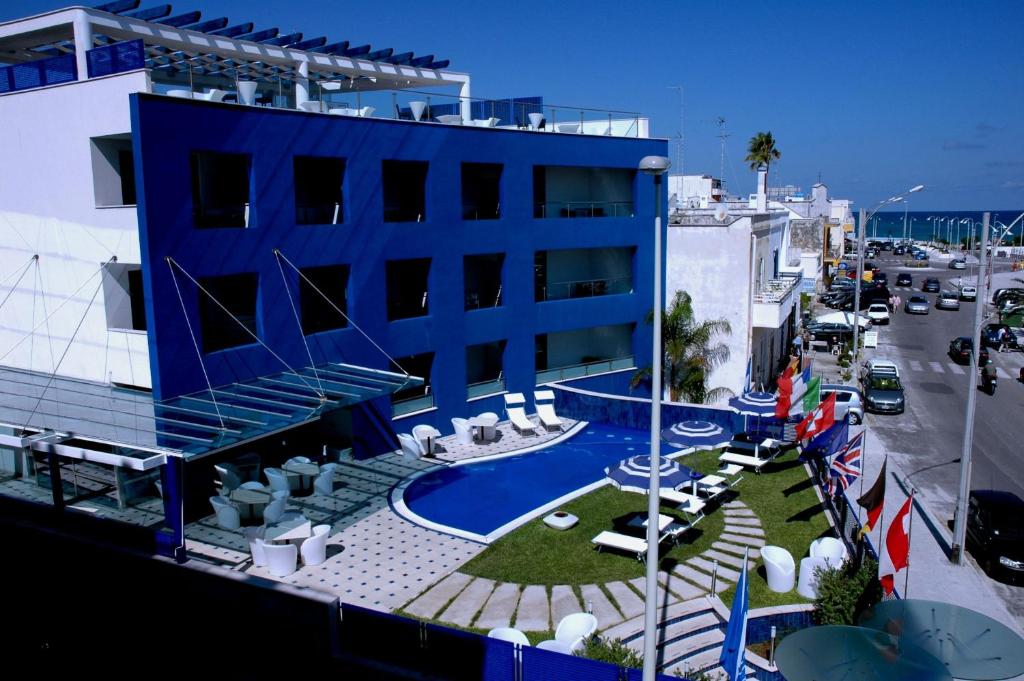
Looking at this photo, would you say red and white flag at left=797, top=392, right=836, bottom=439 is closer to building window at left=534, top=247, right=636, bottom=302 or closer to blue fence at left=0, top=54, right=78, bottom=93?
building window at left=534, top=247, right=636, bottom=302

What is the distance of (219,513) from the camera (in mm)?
18469

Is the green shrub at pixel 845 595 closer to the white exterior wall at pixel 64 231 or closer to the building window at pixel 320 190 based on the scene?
the white exterior wall at pixel 64 231

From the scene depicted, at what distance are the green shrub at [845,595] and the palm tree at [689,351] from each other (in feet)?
51.9

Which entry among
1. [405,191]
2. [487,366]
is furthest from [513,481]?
[405,191]

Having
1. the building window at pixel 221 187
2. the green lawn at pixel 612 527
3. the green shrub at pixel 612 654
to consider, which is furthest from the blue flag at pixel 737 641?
the building window at pixel 221 187

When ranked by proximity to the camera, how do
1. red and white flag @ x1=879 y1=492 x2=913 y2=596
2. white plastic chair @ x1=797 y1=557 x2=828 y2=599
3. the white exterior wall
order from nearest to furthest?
red and white flag @ x1=879 y1=492 x2=913 y2=596 < white plastic chair @ x1=797 y1=557 x2=828 y2=599 < the white exterior wall

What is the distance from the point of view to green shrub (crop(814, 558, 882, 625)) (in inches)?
520

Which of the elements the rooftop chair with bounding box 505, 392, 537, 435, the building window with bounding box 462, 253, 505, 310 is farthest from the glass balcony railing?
the building window with bounding box 462, 253, 505, 310

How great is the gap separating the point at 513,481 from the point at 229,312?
8867 millimetres

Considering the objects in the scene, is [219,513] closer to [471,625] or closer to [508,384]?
[471,625]

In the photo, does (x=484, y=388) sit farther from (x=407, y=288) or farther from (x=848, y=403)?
(x=848, y=403)

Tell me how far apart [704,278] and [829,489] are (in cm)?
1247

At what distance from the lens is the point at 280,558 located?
52.9 feet

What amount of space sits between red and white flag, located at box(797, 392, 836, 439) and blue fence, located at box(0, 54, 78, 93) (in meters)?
20.7
